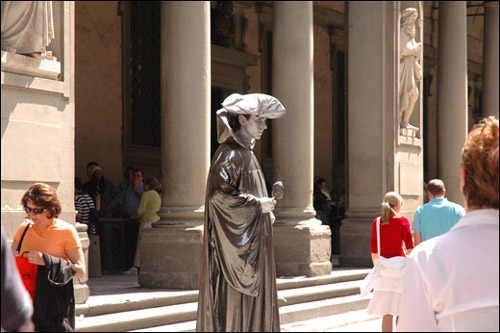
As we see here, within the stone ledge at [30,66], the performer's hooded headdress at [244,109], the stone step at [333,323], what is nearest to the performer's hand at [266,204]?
the performer's hooded headdress at [244,109]

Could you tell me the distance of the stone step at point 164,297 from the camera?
8.20m

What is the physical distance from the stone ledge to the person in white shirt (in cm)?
616

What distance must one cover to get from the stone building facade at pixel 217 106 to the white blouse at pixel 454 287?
5.95 m

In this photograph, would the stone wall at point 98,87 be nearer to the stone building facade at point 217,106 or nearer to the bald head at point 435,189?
the stone building facade at point 217,106

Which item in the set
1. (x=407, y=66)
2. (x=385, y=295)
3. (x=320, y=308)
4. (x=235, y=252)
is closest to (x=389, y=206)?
(x=385, y=295)

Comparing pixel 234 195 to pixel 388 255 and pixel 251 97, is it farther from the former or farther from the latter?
pixel 388 255

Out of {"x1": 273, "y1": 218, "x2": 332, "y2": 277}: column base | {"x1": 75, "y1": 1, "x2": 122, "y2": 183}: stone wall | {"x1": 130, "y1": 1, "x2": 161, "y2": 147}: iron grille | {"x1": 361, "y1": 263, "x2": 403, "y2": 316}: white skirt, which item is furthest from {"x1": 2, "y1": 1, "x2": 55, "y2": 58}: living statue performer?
{"x1": 130, "y1": 1, "x2": 161, "y2": 147}: iron grille

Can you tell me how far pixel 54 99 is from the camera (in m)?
8.15

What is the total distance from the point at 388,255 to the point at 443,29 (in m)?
9.84

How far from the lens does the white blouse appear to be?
7.08ft

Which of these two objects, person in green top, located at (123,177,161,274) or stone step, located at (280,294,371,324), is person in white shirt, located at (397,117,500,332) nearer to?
stone step, located at (280,294,371,324)

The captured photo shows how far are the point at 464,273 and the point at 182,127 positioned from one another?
8187mm

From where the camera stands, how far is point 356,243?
542 inches

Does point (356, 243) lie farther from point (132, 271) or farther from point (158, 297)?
point (158, 297)
